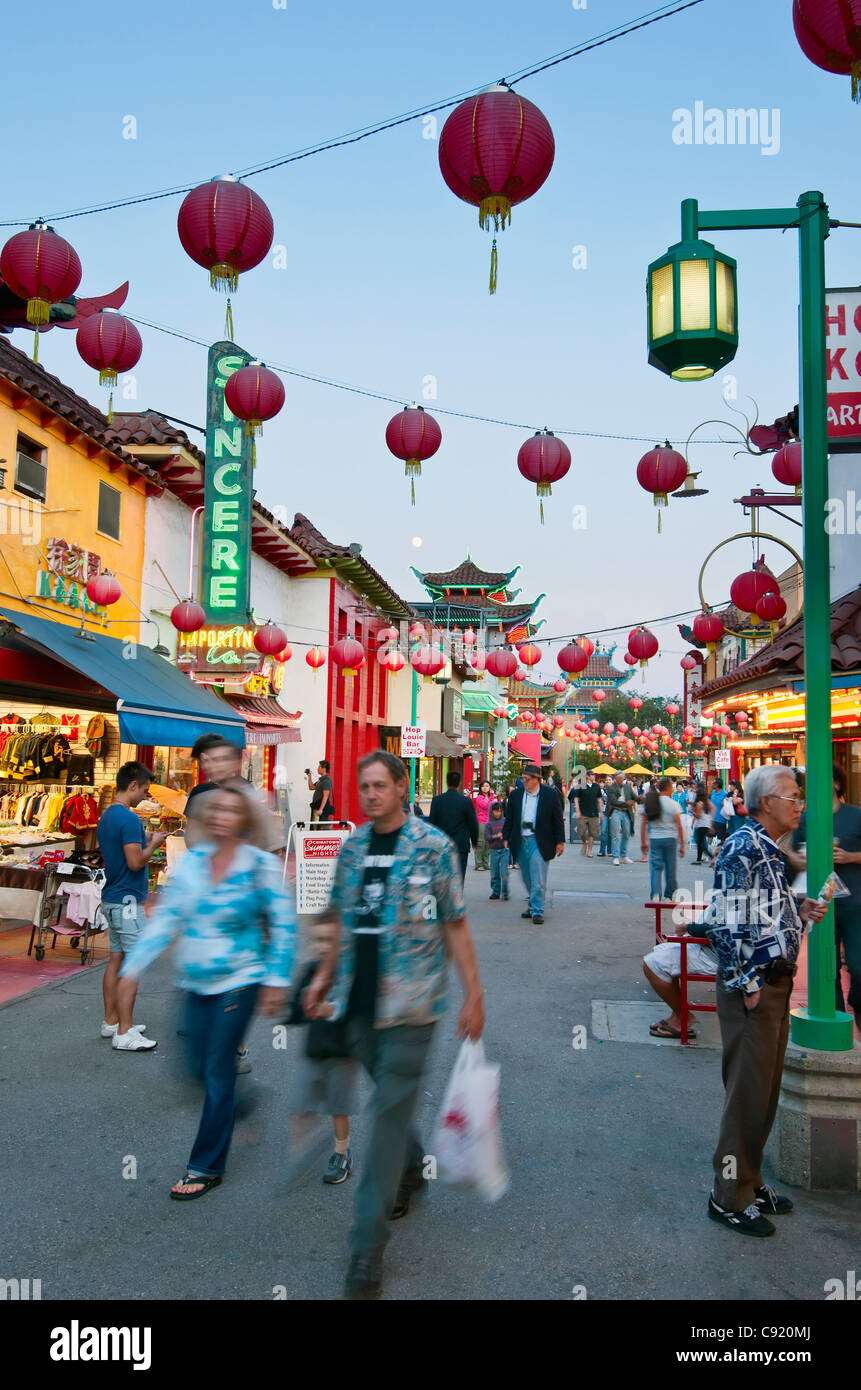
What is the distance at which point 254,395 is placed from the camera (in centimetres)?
833

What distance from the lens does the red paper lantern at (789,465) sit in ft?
32.4

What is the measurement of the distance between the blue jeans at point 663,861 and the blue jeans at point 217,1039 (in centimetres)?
835

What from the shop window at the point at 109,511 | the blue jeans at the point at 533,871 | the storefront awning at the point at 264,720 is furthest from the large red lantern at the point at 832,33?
the storefront awning at the point at 264,720

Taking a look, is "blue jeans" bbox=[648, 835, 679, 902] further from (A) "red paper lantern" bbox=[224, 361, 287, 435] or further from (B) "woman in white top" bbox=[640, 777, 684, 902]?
(A) "red paper lantern" bbox=[224, 361, 287, 435]

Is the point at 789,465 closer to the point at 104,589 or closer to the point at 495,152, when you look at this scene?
the point at 495,152

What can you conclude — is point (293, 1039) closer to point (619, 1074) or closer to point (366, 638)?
point (619, 1074)

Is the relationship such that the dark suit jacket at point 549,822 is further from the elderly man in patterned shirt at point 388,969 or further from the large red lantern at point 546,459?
the elderly man in patterned shirt at point 388,969

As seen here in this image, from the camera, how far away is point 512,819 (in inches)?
498

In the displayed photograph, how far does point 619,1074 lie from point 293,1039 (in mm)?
2244

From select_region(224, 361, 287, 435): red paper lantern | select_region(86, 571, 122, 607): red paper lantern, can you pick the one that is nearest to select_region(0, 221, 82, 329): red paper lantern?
select_region(224, 361, 287, 435): red paper lantern

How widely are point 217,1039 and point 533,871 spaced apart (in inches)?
328

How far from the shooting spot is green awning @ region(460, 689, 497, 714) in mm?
44416

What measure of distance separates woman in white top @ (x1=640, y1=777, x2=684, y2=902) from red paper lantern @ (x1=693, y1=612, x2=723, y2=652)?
129 inches

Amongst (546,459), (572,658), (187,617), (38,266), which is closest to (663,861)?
(546,459)
